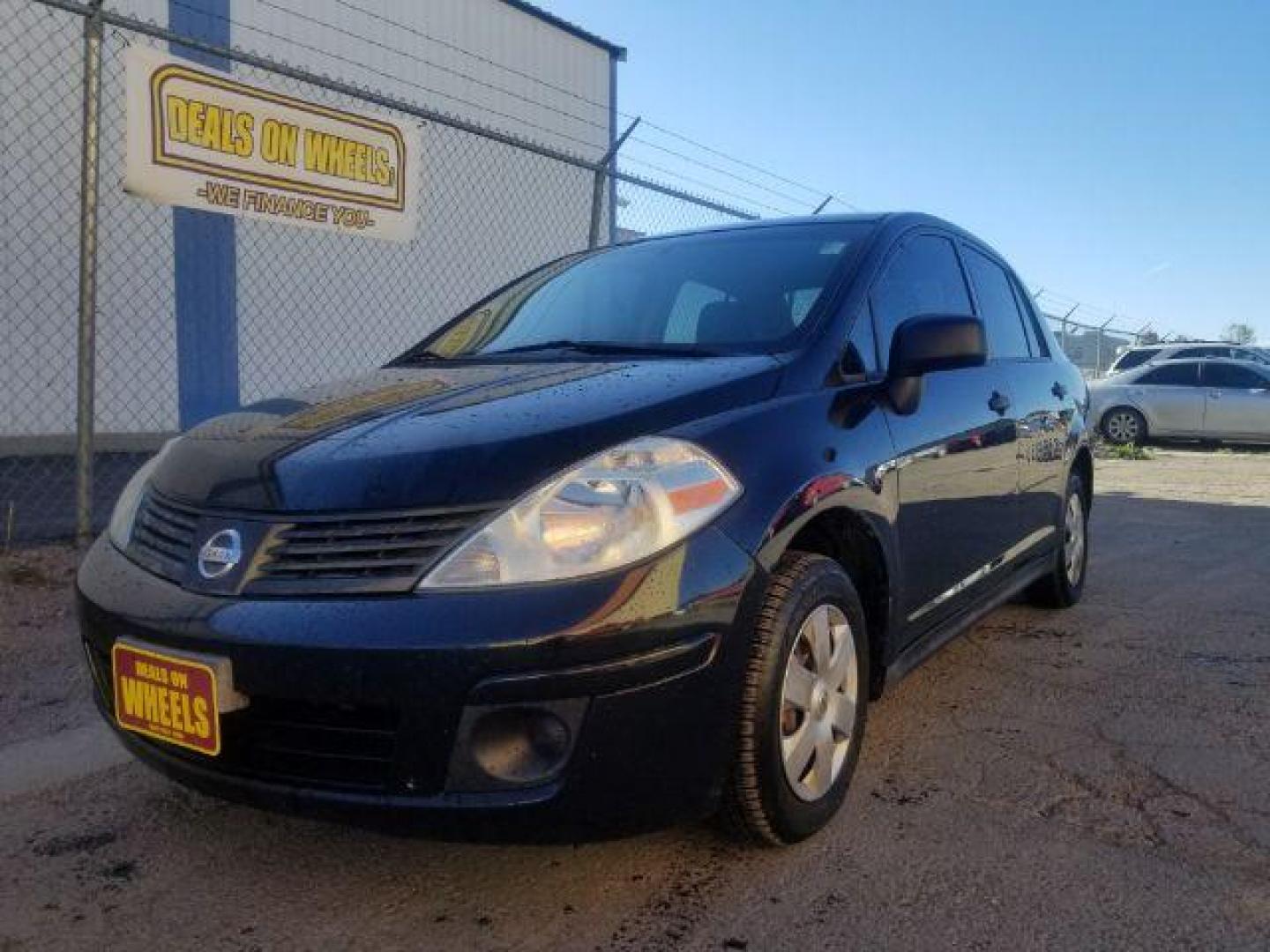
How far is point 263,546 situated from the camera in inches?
79.2

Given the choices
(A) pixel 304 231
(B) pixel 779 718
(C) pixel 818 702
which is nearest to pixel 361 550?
(B) pixel 779 718

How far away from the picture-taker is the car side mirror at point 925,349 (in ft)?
8.87

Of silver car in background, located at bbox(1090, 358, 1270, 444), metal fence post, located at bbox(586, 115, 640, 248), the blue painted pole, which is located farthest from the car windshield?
silver car in background, located at bbox(1090, 358, 1270, 444)

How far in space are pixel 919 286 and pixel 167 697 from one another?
247 centimetres

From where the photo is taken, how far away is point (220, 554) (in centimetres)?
205

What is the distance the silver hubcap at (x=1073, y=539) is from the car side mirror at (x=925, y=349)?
2087 mm

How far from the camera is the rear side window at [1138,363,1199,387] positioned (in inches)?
608

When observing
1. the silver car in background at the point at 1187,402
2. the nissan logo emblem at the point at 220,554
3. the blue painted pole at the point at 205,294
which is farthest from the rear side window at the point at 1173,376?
the nissan logo emblem at the point at 220,554

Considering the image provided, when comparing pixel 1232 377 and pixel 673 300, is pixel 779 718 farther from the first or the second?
pixel 1232 377

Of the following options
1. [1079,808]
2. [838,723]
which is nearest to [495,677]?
[838,723]

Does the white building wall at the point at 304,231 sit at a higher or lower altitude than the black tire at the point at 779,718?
higher

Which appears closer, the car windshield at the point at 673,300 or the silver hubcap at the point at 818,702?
the silver hubcap at the point at 818,702

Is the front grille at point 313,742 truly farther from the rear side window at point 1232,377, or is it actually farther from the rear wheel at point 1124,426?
the rear side window at point 1232,377

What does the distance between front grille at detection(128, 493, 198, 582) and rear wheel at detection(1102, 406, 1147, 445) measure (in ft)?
51.9
